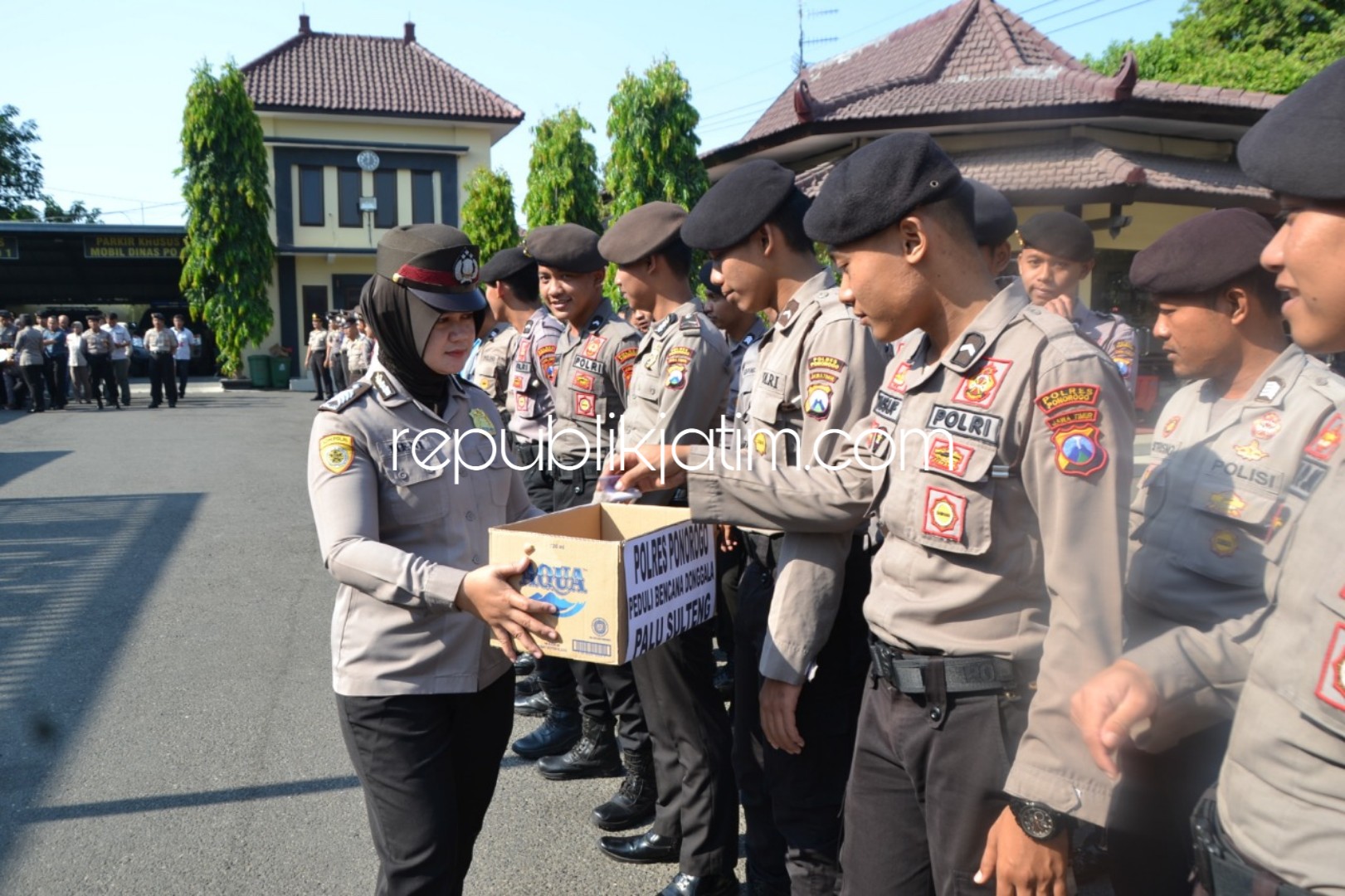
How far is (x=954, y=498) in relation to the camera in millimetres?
1920

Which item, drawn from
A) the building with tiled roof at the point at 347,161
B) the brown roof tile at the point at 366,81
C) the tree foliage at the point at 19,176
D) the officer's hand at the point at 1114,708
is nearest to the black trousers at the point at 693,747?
the officer's hand at the point at 1114,708

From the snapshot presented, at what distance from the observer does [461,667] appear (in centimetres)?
251

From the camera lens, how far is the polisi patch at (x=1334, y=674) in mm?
1273

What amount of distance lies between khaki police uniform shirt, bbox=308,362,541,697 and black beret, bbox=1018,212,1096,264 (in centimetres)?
344

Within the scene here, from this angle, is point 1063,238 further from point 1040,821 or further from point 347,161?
point 347,161

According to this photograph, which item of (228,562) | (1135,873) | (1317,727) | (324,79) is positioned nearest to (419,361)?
(1317,727)

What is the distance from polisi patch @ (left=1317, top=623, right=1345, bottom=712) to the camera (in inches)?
50.1

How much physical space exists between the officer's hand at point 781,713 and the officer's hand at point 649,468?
61 centimetres

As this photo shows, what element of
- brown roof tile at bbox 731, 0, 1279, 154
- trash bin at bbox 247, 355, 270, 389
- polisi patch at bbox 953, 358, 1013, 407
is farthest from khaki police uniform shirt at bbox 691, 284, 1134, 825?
trash bin at bbox 247, 355, 270, 389

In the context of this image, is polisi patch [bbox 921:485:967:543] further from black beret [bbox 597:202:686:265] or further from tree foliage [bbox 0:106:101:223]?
tree foliage [bbox 0:106:101:223]

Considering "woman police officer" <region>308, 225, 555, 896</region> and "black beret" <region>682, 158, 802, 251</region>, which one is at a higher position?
"black beret" <region>682, 158, 802, 251</region>

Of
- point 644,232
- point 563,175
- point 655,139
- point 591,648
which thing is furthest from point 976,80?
point 591,648

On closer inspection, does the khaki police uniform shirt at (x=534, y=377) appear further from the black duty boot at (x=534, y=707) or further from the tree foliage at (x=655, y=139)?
the tree foliage at (x=655, y=139)

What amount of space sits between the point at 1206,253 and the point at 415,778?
2.44 metres
